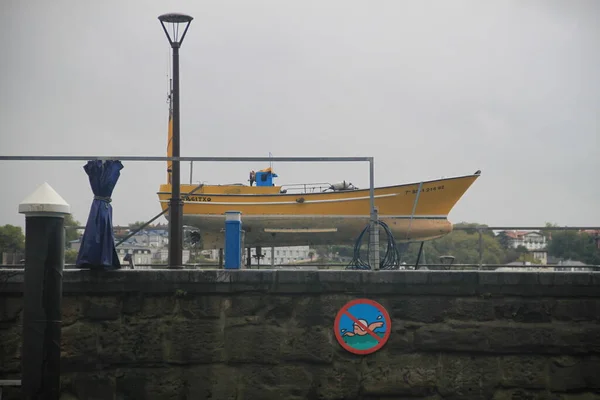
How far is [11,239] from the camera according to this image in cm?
975

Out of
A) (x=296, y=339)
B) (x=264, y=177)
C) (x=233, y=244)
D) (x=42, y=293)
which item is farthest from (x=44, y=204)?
(x=264, y=177)

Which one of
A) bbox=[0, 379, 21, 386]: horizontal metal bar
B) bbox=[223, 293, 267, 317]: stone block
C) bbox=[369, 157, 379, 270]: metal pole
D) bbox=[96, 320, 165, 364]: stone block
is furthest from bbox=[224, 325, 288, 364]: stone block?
bbox=[0, 379, 21, 386]: horizontal metal bar

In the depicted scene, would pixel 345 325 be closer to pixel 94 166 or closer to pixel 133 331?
pixel 133 331

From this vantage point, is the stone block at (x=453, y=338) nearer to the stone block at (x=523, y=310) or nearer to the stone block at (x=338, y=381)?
the stone block at (x=523, y=310)

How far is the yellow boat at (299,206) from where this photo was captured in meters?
15.5

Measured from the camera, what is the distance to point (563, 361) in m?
8.80

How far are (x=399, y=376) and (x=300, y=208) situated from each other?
8.95 m

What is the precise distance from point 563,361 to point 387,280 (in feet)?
6.61

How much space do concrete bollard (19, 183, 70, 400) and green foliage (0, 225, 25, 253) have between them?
235 cm

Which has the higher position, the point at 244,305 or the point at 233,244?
the point at 233,244

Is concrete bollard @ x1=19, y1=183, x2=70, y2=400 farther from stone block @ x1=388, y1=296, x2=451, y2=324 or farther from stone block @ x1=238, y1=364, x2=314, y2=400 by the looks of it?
stone block @ x1=388, y1=296, x2=451, y2=324

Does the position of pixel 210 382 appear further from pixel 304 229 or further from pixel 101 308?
pixel 304 229

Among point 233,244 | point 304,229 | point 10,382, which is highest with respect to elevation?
point 304,229

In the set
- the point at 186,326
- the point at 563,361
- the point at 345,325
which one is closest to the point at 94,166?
the point at 186,326
